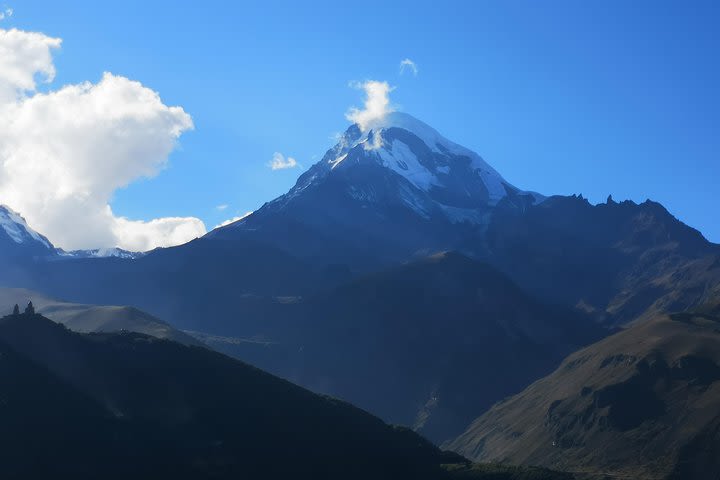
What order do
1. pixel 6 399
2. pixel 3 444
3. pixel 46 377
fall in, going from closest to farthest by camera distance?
pixel 3 444 < pixel 6 399 < pixel 46 377

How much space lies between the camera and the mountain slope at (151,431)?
16212cm

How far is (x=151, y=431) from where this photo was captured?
17550 centimetres

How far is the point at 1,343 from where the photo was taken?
189 metres

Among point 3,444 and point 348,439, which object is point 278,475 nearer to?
point 348,439

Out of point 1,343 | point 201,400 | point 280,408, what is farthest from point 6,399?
point 280,408

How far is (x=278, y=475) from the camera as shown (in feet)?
563

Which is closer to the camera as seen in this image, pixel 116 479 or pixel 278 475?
pixel 116 479

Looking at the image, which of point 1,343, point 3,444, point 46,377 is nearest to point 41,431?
point 3,444

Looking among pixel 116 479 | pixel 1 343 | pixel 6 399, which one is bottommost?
pixel 116 479

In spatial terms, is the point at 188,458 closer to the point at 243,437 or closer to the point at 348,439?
the point at 243,437

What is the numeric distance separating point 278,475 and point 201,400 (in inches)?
1086

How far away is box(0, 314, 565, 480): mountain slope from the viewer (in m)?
162

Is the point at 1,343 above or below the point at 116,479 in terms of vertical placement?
above

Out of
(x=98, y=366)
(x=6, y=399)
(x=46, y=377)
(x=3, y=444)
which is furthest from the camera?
(x=98, y=366)
